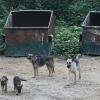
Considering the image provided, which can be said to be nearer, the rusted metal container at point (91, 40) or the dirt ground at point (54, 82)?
the dirt ground at point (54, 82)

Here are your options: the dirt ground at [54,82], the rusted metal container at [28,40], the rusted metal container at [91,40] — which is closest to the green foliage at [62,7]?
the rusted metal container at [91,40]

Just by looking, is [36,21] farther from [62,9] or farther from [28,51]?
[62,9]

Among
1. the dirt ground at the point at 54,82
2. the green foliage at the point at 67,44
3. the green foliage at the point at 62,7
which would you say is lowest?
the dirt ground at the point at 54,82

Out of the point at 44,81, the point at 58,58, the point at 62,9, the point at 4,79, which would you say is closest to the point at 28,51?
the point at 58,58

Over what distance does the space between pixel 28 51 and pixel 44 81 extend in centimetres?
374

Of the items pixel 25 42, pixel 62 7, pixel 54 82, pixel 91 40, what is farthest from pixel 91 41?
pixel 62 7

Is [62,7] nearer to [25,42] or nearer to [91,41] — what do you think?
[91,41]

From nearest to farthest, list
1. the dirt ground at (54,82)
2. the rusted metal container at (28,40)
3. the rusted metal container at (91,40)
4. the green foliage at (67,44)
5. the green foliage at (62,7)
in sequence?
the dirt ground at (54,82)
the rusted metal container at (28,40)
the rusted metal container at (91,40)
the green foliage at (67,44)
the green foliage at (62,7)

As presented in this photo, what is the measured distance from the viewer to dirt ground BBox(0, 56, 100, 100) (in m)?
7.84

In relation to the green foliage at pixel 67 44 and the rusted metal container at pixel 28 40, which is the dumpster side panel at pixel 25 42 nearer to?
the rusted metal container at pixel 28 40

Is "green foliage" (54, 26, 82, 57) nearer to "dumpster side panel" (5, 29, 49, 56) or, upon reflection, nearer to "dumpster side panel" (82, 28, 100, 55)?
"dumpster side panel" (82, 28, 100, 55)

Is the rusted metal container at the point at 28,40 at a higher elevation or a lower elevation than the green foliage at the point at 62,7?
lower

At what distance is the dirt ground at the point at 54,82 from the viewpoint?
7844 millimetres

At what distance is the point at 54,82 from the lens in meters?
9.26
